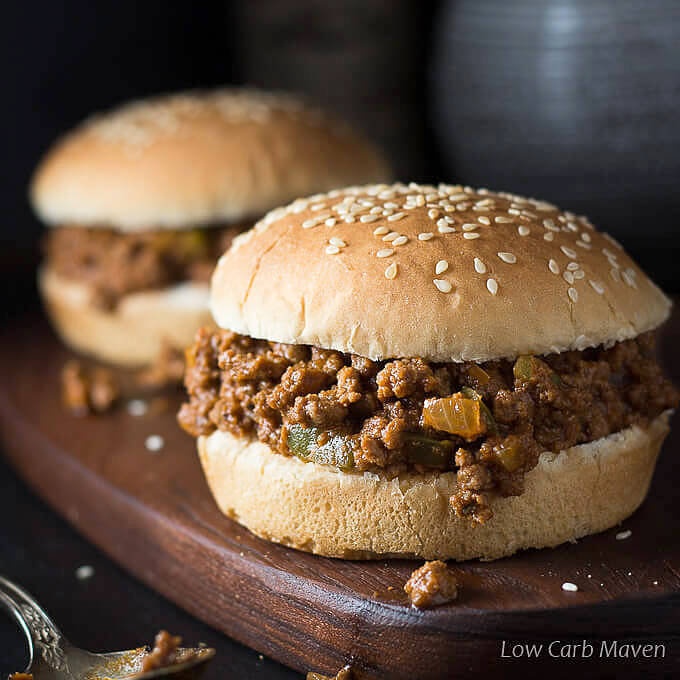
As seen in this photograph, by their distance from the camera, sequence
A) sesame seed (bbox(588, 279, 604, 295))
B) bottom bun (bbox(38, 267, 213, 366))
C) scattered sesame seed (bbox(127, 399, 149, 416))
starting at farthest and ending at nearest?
bottom bun (bbox(38, 267, 213, 366)) < scattered sesame seed (bbox(127, 399, 149, 416)) < sesame seed (bbox(588, 279, 604, 295))

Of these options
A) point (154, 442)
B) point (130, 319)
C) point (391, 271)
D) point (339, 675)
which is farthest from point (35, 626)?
point (130, 319)

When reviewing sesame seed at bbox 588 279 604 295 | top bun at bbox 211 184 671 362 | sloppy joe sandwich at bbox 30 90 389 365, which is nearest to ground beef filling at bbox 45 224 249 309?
sloppy joe sandwich at bbox 30 90 389 365

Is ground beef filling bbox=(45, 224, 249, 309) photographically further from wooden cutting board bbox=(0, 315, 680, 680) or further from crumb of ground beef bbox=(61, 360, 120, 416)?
wooden cutting board bbox=(0, 315, 680, 680)

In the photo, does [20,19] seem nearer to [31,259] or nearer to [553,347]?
[31,259]

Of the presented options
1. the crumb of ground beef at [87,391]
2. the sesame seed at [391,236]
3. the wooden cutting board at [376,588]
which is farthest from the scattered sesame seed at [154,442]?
the sesame seed at [391,236]

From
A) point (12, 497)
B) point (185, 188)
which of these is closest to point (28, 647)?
point (12, 497)

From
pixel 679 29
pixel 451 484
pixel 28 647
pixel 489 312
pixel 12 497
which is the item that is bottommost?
pixel 12 497

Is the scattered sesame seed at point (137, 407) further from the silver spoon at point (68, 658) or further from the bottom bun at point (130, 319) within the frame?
the silver spoon at point (68, 658)

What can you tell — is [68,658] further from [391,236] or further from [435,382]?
[391,236]
